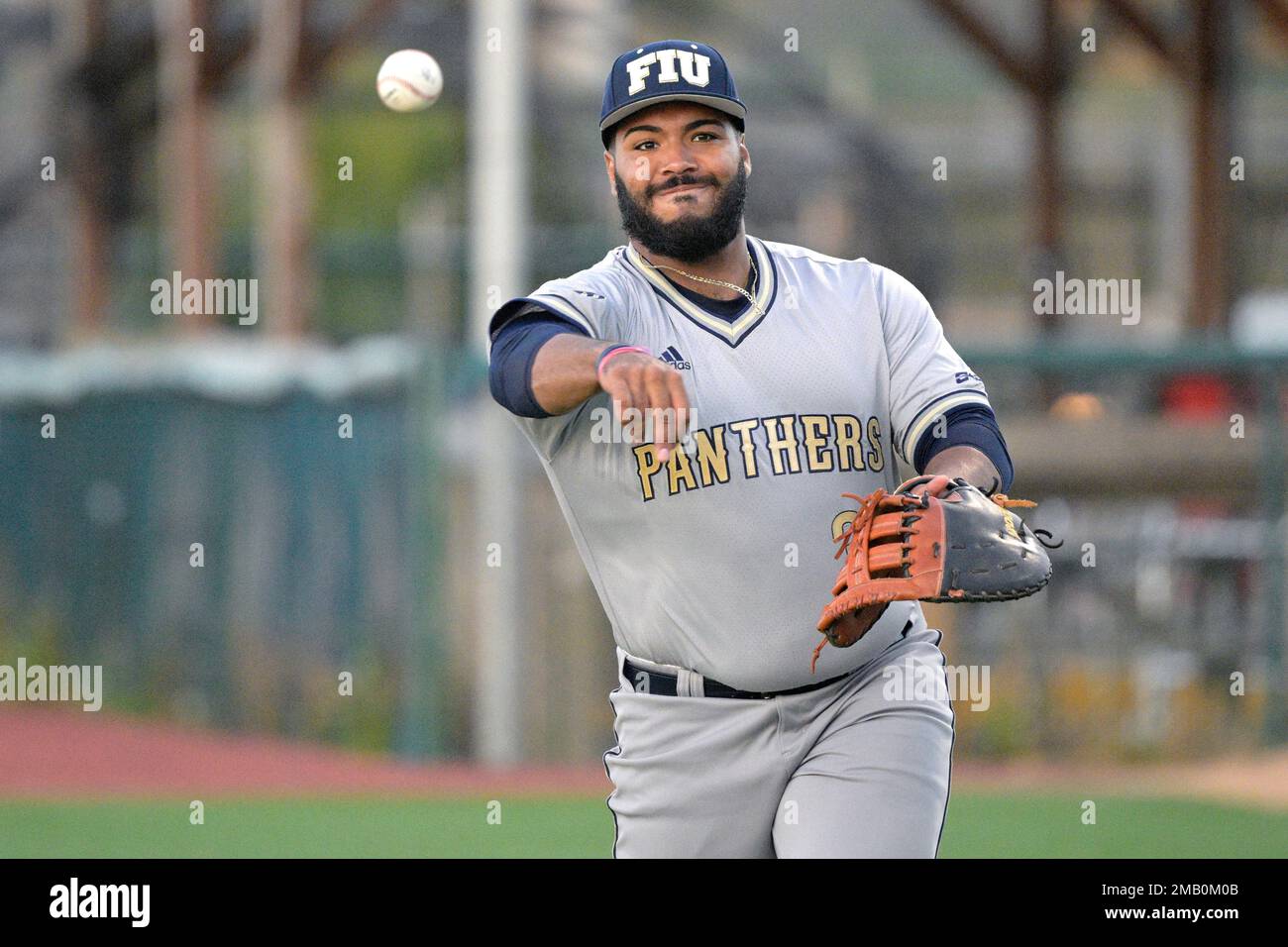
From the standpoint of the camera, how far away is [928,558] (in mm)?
3592

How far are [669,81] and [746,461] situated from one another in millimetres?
763

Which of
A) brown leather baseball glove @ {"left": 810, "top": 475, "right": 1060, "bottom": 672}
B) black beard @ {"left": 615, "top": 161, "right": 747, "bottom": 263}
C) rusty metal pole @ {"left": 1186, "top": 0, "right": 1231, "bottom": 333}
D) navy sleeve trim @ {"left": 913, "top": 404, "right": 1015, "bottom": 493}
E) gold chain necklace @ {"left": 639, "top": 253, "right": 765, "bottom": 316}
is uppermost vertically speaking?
rusty metal pole @ {"left": 1186, "top": 0, "right": 1231, "bottom": 333}

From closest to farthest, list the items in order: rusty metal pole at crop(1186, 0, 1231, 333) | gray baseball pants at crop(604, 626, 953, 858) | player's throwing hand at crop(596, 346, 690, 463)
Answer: player's throwing hand at crop(596, 346, 690, 463) → gray baseball pants at crop(604, 626, 953, 858) → rusty metal pole at crop(1186, 0, 1231, 333)

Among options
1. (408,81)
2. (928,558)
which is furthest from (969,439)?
(408,81)

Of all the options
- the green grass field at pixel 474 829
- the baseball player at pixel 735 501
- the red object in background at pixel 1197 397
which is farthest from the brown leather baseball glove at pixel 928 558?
the red object in background at pixel 1197 397

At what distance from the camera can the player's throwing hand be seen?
3.31 m

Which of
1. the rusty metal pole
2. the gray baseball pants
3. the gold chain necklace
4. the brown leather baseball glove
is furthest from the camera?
the rusty metal pole

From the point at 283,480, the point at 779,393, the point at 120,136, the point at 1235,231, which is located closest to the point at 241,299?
the point at 120,136

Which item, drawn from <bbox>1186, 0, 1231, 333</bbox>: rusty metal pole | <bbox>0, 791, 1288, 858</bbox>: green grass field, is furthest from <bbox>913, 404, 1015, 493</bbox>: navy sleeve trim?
<bbox>1186, 0, 1231, 333</bbox>: rusty metal pole

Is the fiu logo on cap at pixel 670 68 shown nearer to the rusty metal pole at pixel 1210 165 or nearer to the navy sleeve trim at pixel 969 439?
the navy sleeve trim at pixel 969 439

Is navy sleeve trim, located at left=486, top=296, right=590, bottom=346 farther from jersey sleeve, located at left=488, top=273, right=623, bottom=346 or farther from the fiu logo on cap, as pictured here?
the fiu logo on cap

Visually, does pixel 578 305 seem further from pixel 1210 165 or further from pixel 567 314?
A: pixel 1210 165

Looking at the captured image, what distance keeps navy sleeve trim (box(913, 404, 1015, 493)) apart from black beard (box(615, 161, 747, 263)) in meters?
0.58

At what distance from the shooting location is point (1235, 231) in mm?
12359
